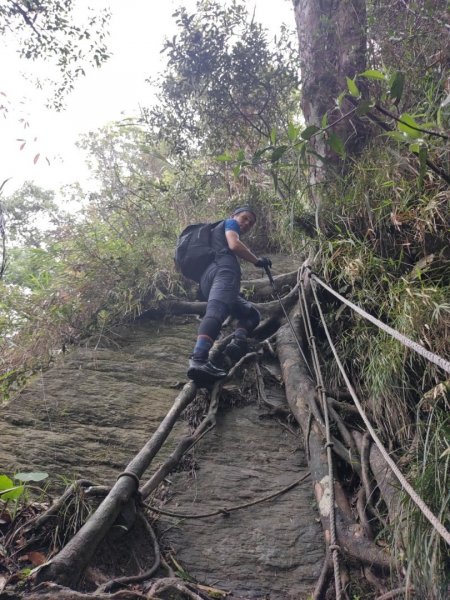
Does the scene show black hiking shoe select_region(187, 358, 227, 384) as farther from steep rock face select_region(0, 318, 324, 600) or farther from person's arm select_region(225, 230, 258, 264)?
person's arm select_region(225, 230, 258, 264)

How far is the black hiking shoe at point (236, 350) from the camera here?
4.80 meters

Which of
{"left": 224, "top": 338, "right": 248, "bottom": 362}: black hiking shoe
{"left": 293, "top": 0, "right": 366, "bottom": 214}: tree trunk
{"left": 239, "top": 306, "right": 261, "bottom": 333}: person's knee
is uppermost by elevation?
{"left": 293, "top": 0, "right": 366, "bottom": 214}: tree trunk

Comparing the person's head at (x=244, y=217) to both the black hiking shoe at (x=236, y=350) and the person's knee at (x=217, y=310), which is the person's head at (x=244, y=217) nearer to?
the person's knee at (x=217, y=310)

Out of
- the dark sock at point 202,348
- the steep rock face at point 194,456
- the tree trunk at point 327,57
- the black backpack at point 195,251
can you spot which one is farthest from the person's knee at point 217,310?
the tree trunk at point 327,57

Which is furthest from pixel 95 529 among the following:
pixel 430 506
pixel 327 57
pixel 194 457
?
pixel 327 57

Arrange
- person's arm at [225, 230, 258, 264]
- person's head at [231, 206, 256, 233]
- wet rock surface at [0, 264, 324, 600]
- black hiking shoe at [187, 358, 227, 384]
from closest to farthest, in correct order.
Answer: wet rock surface at [0, 264, 324, 600], black hiking shoe at [187, 358, 227, 384], person's arm at [225, 230, 258, 264], person's head at [231, 206, 256, 233]

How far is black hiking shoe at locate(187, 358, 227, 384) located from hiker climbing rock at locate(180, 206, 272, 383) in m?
0.01

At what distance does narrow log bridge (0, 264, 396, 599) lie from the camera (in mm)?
2451

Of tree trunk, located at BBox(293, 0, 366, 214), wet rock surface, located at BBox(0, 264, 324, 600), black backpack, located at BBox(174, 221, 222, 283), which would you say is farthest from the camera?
tree trunk, located at BBox(293, 0, 366, 214)

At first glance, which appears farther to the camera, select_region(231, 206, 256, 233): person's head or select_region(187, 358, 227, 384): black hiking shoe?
select_region(231, 206, 256, 233): person's head

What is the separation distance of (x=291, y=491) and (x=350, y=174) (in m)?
3.06

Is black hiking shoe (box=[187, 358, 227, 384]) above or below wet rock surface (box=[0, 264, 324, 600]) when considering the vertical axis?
above

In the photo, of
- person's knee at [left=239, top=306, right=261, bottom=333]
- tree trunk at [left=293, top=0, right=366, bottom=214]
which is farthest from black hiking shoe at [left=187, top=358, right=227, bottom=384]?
tree trunk at [left=293, top=0, right=366, bottom=214]

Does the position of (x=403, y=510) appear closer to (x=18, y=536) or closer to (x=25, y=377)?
(x=18, y=536)
